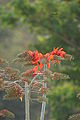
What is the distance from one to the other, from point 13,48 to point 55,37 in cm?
691

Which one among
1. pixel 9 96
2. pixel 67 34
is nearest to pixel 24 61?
pixel 9 96

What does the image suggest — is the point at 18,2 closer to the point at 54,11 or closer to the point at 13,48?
the point at 54,11

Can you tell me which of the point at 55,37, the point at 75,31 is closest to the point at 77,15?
the point at 75,31

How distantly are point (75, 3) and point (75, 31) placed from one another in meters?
0.39

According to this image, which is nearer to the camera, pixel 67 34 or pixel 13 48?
pixel 67 34

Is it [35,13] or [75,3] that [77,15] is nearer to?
[75,3]

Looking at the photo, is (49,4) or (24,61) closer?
(24,61)

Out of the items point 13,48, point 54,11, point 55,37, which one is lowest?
point 55,37

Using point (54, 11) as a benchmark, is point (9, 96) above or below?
below

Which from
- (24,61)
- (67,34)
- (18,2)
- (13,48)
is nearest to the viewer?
(24,61)

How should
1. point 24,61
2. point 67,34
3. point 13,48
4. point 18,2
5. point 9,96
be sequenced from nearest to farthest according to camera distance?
point 9,96, point 24,61, point 18,2, point 67,34, point 13,48

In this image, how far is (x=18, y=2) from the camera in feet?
14.9

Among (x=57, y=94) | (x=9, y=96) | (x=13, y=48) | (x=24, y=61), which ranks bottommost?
(x=9, y=96)

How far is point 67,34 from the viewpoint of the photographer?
486 cm
